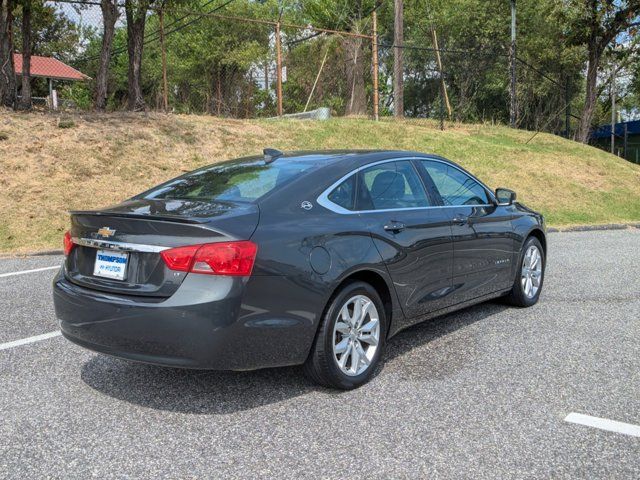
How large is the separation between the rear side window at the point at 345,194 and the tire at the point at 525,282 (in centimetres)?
238

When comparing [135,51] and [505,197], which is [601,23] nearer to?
[135,51]


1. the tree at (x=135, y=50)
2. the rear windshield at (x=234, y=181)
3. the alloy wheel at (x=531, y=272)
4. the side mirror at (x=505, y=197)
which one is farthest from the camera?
the tree at (x=135, y=50)

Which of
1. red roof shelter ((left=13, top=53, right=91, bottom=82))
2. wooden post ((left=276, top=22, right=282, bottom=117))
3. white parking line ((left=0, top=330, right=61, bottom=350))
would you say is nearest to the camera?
white parking line ((left=0, top=330, right=61, bottom=350))

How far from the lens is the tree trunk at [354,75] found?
66.7 feet

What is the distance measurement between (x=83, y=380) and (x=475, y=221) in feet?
10.7

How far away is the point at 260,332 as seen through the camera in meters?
3.50

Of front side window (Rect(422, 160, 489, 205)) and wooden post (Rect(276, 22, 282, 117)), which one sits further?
wooden post (Rect(276, 22, 282, 117))

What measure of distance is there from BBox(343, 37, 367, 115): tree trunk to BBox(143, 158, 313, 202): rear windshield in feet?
53.7

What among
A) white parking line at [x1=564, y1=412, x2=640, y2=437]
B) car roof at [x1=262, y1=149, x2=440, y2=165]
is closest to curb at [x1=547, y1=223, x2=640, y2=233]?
Result: car roof at [x1=262, y1=149, x2=440, y2=165]

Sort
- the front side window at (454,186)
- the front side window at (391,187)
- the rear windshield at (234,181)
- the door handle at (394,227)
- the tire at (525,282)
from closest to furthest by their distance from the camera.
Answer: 1. the rear windshield at (234,181)
2. the door handle at (394,227)
3. the front side window at (391,187)
4. the front side window at (454,186)
5. the tire at (525,282)

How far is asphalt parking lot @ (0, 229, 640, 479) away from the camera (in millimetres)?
3068

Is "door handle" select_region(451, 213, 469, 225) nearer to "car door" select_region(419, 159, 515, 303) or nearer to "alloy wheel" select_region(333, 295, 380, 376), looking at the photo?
"car door" select_region(419, 159, 515, 303)

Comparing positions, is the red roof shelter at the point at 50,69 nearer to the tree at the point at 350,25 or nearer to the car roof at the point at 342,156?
the tree at the point at 350,25

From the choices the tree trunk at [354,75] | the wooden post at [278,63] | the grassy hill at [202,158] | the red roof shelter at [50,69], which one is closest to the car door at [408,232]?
the grassy hill at [202,158]
